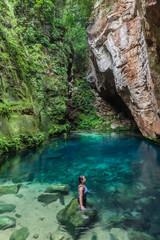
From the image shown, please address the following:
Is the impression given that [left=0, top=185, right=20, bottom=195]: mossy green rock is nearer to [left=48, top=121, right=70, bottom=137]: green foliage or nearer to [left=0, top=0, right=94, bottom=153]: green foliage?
[left=0, top=0, right=94, bottom=153]: green foliage

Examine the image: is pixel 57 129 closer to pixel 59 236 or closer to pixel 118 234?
pixel 59 236

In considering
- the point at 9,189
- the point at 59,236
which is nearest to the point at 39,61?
the point at 9,189

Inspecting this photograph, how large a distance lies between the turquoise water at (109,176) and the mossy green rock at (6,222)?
1749 mm

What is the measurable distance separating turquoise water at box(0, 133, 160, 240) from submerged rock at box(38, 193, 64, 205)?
0.52m

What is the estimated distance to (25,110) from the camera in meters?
8.65

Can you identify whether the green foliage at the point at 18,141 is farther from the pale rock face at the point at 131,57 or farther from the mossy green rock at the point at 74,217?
the pale rock face at the point at 131,57

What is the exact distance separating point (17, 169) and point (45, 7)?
47.9 ft

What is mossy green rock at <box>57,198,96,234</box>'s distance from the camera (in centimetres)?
273

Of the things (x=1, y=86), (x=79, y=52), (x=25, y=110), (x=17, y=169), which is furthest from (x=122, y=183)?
(x=79, y=52)

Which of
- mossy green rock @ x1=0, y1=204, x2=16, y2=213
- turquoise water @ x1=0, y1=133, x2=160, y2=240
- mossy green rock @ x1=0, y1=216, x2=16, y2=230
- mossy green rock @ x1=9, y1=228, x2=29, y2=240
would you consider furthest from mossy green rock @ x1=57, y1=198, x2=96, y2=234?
mossy green rock @ x1=0, y1=204, x2=16, y2=213

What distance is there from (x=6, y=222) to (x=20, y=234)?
49 centimetres

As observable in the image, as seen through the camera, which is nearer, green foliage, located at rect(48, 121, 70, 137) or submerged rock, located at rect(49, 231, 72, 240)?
submerged rock, located at rect(49, 231, 72, 240)

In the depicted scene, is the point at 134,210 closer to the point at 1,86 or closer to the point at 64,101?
the point at 1,86

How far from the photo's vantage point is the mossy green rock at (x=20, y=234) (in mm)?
2439
